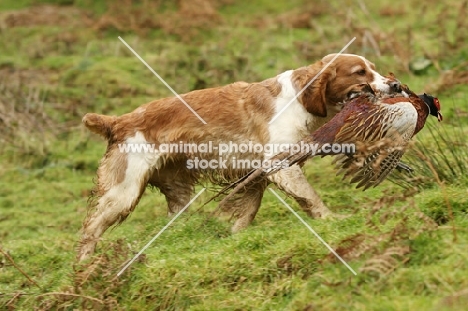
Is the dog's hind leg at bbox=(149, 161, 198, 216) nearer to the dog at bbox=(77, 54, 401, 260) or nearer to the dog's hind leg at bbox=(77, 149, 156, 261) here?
the dog at bbox=(77, 54, 401, 260)

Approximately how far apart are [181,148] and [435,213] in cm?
233

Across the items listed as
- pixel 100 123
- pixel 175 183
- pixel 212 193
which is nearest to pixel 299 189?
pixel 175 183

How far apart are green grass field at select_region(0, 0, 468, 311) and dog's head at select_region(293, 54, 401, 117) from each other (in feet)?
2.56

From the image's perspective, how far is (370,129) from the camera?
20.5ft

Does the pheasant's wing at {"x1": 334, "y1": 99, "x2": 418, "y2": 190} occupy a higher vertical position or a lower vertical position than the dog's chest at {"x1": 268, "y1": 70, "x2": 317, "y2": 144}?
higher

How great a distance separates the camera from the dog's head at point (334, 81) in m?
6.87

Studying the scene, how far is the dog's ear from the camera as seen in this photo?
6910 millimetres

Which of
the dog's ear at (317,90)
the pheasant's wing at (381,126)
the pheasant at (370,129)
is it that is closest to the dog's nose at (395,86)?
the pheasant at (370,129)

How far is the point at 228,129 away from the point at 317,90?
869 mm

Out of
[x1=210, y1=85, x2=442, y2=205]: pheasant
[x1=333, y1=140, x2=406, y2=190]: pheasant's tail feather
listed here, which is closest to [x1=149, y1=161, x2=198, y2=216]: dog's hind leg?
[x1=210, y1=85, x2=442, y2=205]: pheasant

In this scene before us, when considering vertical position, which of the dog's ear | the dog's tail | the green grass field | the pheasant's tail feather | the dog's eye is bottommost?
the green grass field

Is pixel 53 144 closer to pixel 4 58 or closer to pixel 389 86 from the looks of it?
pixel 4 58

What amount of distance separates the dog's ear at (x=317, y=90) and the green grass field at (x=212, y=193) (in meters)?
0.85

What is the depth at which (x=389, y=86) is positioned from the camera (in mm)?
6699
